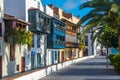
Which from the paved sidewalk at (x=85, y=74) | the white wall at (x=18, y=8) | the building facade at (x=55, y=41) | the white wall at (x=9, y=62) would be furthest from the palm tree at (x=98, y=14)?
the building facade at (x=55, y=41)

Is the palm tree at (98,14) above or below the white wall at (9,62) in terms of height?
above

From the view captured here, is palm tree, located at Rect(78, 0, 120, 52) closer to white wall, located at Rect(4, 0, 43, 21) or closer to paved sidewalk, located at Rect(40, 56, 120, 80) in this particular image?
paved sidewalk, located at Rect(40, 56, 120, 80)

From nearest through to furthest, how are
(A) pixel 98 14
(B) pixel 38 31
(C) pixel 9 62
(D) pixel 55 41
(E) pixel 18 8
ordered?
(A) pixel 98 14 < (C) pixel 9 62 < (E) pixel 18 8 < (B) pixel 38 31 < (D) pixel 55 41

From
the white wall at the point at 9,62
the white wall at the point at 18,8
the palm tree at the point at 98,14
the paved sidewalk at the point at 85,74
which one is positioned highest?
the white wall at the point at 18,8

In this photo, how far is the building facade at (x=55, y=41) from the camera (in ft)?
194

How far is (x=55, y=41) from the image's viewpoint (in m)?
61.6

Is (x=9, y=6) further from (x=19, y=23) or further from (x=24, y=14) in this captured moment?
(x=19, y=23)

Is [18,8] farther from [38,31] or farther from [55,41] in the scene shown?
[55,41]

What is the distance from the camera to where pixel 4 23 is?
37.3 m

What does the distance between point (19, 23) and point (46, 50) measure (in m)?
18.2

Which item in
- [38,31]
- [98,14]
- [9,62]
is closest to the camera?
[98,14]

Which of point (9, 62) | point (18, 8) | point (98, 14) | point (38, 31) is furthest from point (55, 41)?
point (98, 14)

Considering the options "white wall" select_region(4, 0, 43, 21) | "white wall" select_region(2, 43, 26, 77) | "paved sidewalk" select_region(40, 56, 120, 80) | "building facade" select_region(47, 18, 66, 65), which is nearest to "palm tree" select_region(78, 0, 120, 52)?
"paved sidewalk" select_region(40, 56, 120, 80)

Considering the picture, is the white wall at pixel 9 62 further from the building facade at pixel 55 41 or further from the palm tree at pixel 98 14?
the building facade at pixel 55 41
